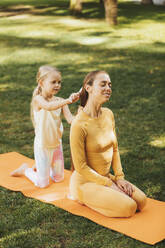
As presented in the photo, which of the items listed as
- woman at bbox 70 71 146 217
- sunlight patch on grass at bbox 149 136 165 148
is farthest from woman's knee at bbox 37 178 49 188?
sunlight patch on grass at bbox 149 136 165 148

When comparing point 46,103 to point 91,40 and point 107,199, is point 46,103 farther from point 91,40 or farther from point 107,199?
point 91,40

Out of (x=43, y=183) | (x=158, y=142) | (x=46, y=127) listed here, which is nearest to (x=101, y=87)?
(x=46, y=127)

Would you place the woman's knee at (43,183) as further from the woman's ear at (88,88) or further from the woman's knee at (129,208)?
the woman's ear at (88,88)

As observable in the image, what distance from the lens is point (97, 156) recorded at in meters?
4.12

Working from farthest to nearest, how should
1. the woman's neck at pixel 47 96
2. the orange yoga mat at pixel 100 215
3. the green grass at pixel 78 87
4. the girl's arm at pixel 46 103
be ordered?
→ 1. the woman's neck at pixel 47 96
2. the girl's arm at pixel 46 103
3. the green grass at pixel 78 87
4. the orange yoga mat at pixel 100 215

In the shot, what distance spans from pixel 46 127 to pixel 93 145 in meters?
0.87

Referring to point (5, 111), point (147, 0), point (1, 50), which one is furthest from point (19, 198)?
point (147, 0)

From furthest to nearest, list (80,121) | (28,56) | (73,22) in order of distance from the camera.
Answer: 1. (73,22)
2. (28,56)
3. (80,121)

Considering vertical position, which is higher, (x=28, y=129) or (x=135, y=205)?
(x=135, y=205)

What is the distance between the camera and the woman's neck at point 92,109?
4.07 metres

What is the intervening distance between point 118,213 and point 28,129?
3.59m

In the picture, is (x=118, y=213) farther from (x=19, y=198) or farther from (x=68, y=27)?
(x=68, y=27)

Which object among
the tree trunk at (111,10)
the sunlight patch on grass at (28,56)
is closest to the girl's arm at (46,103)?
the sunlight patch on grass at (28,56)

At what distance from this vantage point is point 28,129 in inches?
285
